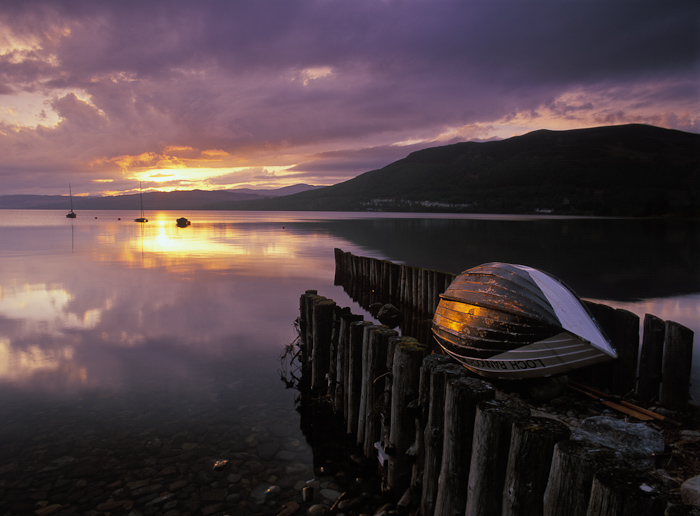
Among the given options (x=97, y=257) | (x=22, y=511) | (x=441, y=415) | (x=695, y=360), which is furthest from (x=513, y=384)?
(x=97, y=257)

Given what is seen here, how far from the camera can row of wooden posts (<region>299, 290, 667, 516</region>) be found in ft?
9.70

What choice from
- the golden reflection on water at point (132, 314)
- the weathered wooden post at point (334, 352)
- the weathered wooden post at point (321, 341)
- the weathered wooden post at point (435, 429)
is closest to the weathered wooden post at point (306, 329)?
the weathered wooden post at point (321, 341)

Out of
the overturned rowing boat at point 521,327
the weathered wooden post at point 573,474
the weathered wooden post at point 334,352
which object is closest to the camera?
the weathered wooden post at point 573,474

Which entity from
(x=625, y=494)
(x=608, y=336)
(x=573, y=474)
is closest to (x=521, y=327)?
(x=608, y=336)

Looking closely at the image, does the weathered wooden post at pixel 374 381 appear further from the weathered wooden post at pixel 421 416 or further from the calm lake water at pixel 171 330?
the calm lake water at pixel 171 330

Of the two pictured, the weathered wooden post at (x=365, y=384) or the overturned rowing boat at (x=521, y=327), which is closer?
the weathered wooden post at (x=365, y=384)

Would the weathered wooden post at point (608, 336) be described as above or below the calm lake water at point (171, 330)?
above

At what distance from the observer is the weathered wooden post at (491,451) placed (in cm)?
365

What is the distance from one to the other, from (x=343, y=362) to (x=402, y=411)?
2147 mm

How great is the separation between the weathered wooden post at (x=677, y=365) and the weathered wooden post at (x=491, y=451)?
477 centimetres

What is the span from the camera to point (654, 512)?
2.60m

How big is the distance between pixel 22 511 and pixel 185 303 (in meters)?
12.8

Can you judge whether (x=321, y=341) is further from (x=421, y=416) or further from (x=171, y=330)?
(x=171, y=330)

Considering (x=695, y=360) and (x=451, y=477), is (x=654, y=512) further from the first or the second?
(x=695, y=360)
